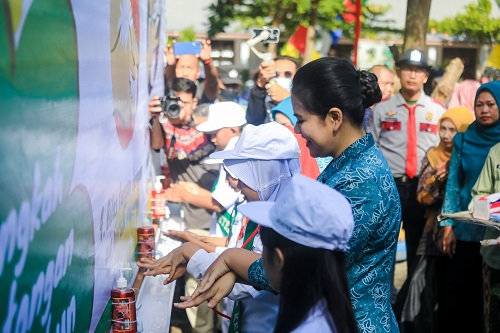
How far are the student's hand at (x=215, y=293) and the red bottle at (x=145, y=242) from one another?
5.16 feet

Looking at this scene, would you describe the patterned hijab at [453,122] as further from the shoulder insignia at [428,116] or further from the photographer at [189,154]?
the photographer at [189,154]

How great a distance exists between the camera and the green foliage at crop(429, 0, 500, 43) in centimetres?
2530

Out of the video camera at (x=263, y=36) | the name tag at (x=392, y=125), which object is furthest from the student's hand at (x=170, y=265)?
the video camera at (x=263, y=36)

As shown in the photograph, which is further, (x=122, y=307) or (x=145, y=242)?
(x=145, y=242)

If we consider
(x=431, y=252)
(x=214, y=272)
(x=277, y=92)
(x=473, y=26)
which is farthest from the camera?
(x=473, y=26)

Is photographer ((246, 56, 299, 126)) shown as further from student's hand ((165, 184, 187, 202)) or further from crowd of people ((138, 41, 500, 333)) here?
student's hand ((165, 184, 187, 202))

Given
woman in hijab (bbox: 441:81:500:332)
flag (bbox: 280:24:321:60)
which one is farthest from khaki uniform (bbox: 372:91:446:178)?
flag (bbox: 280:24:321:60)

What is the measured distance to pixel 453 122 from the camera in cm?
607

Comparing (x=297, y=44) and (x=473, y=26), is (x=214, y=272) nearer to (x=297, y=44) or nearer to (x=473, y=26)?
(x=297, y=44)

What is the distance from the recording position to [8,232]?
1.53 metres

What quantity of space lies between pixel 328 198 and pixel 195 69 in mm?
5078

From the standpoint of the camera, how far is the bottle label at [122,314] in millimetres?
2934

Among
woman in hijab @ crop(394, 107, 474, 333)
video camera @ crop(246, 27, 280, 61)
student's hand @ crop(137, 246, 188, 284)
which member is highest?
video camera @ crop(246, 27, 280, 61)

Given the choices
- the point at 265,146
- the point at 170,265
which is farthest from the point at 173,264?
the point at 265,146
